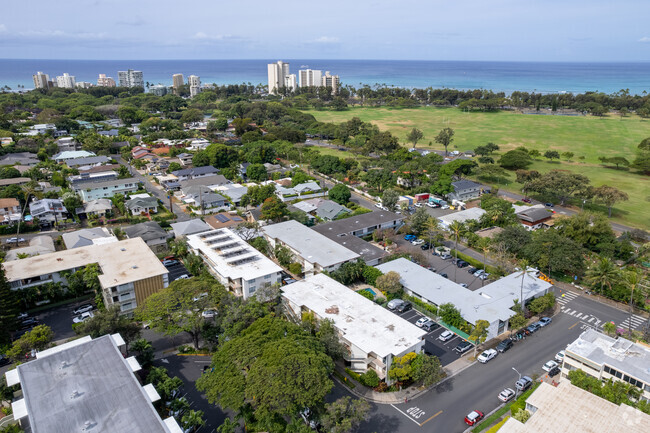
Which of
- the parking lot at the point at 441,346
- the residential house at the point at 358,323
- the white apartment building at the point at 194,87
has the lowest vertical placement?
the parking lot at the point at 441,346

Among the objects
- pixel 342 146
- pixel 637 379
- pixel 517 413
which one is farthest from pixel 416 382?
pixel 342 146

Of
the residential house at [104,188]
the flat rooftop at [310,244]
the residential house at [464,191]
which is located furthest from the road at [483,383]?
the residential house at [104,188]

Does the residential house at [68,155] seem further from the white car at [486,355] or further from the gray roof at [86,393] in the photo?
the white car at [486,355]

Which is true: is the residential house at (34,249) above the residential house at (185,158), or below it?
below

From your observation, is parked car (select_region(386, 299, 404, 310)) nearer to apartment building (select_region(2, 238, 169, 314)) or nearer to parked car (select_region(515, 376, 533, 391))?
parked car (select_region(515, 376, 533, 391))

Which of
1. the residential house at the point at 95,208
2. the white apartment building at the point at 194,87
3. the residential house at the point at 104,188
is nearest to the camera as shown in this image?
the residential house at the point at 95,208

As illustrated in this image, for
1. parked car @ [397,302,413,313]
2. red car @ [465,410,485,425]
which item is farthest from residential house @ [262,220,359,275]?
red car @ [465,410,485,425]

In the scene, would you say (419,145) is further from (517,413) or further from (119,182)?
(517,413)
